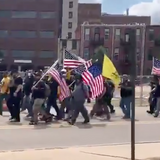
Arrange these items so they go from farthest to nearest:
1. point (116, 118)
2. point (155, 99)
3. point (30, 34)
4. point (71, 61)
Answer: point (30, 34) < point (155, 99) < point (116, 118) < point (71, 61)

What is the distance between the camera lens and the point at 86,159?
997cm

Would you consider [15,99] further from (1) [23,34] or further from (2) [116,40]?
(1) [23,34]

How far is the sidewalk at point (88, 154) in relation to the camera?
10.1 metres

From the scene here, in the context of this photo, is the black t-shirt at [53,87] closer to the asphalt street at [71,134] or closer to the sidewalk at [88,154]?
the asphalt street at [71,134]

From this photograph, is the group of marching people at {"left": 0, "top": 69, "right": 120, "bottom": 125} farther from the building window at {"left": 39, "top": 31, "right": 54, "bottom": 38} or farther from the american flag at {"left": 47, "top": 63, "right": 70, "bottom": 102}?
the building window at {"left": 39, "top": 31, "right": 54, "bottom": 38}

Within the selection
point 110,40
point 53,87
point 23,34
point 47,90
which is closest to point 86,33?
point 110,40

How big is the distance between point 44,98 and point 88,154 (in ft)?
16.8

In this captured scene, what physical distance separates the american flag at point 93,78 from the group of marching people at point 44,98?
0.36 metres

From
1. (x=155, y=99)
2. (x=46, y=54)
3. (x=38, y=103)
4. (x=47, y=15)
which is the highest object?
(x=47, y=15)

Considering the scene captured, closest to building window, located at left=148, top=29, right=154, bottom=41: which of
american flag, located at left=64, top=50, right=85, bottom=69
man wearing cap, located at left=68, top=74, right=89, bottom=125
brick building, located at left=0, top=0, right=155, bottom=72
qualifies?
brick building, located at left=0, top=0, right=155, bottom=72

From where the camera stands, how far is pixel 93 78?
16328 mm

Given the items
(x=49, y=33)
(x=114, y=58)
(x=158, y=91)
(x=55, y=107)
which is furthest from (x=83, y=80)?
(x=49, y=33)

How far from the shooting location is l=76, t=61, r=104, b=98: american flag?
16172mm

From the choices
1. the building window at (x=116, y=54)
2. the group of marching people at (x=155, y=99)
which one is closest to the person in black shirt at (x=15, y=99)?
the group of marching people at (x=155, y=99)
